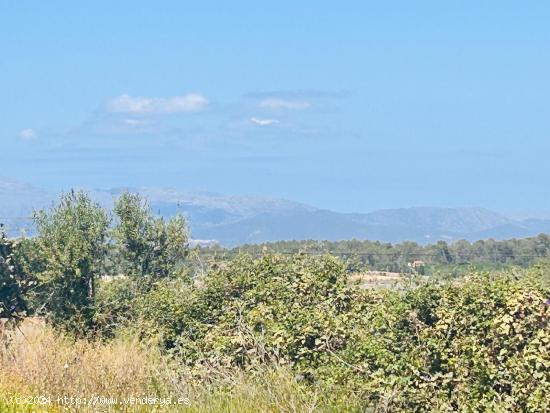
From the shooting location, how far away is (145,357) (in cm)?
1206

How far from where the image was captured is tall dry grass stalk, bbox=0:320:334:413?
9273mm

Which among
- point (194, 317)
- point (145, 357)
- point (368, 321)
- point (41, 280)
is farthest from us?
point (41, 280)

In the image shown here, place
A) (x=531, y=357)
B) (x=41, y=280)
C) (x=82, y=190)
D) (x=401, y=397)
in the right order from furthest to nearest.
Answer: (x=82, y=190) < (x=41, y=280) < (x=401, y=397) < (x=531, y=357)

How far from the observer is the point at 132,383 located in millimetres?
10305

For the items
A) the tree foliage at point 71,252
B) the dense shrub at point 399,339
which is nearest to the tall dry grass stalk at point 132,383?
the dense shrub at point 399,339

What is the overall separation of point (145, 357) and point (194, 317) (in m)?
1.60

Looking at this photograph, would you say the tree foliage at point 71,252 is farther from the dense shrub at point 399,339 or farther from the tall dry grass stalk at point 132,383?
the dense shrub at point 399,339

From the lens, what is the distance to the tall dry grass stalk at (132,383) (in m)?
9.27

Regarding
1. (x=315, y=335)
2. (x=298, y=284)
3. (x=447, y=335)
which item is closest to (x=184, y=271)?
(x=298, y=284)

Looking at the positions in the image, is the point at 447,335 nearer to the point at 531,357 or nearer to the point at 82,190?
the point at 531,357

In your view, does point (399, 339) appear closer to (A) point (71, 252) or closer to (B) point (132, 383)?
(B) point (132, 383)

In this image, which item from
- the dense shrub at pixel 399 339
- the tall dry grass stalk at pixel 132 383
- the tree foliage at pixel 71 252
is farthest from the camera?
the tree foliage at pixel 71 252

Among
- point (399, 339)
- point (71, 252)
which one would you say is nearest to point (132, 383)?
point (399, 339)

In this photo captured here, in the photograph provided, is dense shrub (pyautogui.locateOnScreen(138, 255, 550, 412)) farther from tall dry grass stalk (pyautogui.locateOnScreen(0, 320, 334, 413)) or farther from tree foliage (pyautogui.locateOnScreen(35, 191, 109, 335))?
tree foliage (pyautogui.locateOnScreen(35, 191, 109, 335))
